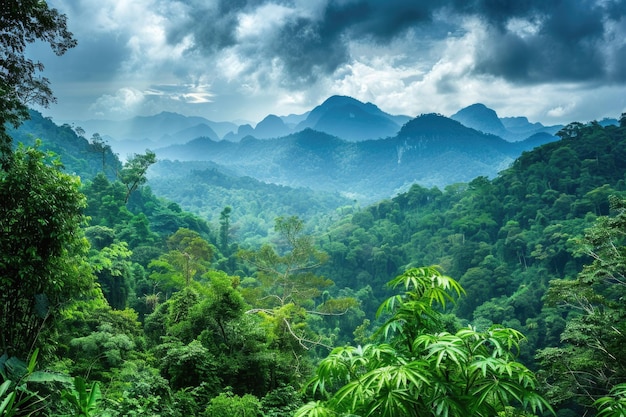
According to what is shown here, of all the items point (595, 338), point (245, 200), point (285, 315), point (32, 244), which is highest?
point (32, 244)

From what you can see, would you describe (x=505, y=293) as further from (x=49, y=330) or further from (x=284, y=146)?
(x=284, y=146)

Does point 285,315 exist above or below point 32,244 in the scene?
below

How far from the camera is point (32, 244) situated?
378 cm

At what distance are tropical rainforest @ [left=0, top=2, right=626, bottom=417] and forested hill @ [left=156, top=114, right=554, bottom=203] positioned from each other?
276ft

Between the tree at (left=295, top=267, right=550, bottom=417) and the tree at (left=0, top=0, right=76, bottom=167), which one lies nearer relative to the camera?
the tree at (left=295, top=267, right=550, bottom=417)

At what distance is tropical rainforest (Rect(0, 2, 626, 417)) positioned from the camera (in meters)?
1.52

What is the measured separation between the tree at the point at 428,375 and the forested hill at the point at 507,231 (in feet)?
64.5

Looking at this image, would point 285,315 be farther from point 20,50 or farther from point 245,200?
point 245,200

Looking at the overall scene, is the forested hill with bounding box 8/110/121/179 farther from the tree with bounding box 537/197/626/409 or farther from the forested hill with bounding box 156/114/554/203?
the forested hill with bounding box 156/114/554/203

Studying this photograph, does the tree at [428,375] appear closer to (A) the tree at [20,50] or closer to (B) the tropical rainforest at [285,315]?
(B) the tropical rainforest at [285,315]

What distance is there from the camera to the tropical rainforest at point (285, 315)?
152cm

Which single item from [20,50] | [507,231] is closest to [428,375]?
[20,50]

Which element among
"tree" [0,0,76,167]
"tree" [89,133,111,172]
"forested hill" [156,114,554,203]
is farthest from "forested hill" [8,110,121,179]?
"forested hill" [156,114,554,203]

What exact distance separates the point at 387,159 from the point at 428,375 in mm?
136319
